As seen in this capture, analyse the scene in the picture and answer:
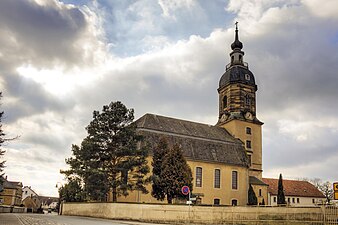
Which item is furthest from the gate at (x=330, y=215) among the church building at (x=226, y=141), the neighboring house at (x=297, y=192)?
the neighboring house at (x=297, y=192)

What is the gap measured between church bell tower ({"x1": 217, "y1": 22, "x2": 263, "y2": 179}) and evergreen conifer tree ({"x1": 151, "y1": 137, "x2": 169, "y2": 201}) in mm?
17707

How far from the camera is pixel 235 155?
45.6m

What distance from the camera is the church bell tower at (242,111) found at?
4938 centimetres

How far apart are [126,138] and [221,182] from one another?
53.8ft

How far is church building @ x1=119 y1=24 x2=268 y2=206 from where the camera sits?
41.2 m

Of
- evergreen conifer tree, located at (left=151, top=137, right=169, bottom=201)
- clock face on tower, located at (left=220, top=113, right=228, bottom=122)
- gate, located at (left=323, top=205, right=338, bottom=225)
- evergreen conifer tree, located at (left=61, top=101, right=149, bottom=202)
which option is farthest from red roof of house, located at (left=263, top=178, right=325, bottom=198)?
gate, located at (left=323, top=205, right=338, bottom=225)

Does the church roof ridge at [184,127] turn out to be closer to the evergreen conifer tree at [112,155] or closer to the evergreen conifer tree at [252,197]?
the evergreen conifer tree at [252,197]

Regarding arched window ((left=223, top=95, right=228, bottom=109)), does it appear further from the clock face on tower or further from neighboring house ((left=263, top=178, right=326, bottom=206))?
neighboring house ((left=263, top=178, right=326, bottom=206))

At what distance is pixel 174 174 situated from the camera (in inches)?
1257

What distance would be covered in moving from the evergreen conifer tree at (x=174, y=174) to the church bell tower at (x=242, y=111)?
60.3ft

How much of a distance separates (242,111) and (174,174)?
21568 millimetres

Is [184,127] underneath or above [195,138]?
above

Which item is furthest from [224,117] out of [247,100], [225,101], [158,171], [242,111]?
[158,171]

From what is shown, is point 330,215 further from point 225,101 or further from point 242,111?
point 225,101
